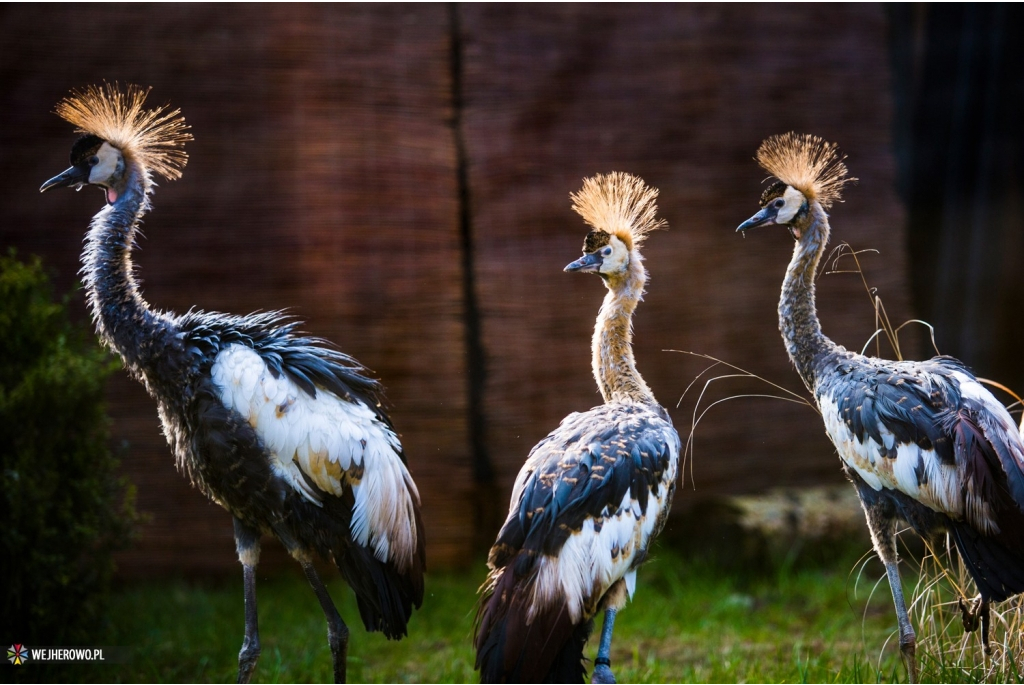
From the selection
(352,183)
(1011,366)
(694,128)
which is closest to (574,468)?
(352,183)

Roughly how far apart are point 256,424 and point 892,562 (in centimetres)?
215

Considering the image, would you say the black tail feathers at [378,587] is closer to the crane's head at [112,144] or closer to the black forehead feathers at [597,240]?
the black forehead feathers at [597,240]

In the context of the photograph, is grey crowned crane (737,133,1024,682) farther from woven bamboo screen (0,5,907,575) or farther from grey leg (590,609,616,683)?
grey leg (590,609,616,683)

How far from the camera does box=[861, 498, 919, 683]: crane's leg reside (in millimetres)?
3209

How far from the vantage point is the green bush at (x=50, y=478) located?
377cm

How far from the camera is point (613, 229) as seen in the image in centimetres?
322

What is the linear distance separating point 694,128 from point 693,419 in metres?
1.37

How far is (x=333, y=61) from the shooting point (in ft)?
14.0

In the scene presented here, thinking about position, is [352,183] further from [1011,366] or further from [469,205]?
[1011,366]

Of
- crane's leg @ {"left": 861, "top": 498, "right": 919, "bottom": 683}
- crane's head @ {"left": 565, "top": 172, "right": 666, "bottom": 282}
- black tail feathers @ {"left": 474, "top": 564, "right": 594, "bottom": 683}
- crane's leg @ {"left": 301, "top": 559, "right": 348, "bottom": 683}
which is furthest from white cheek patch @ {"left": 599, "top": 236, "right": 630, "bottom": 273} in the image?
crane's leg @ {"left": 301, "top": 559, "right": 348, "bottom": 683}

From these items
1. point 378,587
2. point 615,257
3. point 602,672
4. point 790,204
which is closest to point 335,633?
point 378,587

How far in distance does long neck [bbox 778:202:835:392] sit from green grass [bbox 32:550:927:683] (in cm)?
117

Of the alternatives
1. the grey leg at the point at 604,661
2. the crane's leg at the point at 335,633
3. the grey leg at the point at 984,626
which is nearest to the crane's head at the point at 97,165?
the crane's leg at the point at 335,633

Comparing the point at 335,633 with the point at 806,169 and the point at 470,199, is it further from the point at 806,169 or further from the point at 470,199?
the point at 806,169
